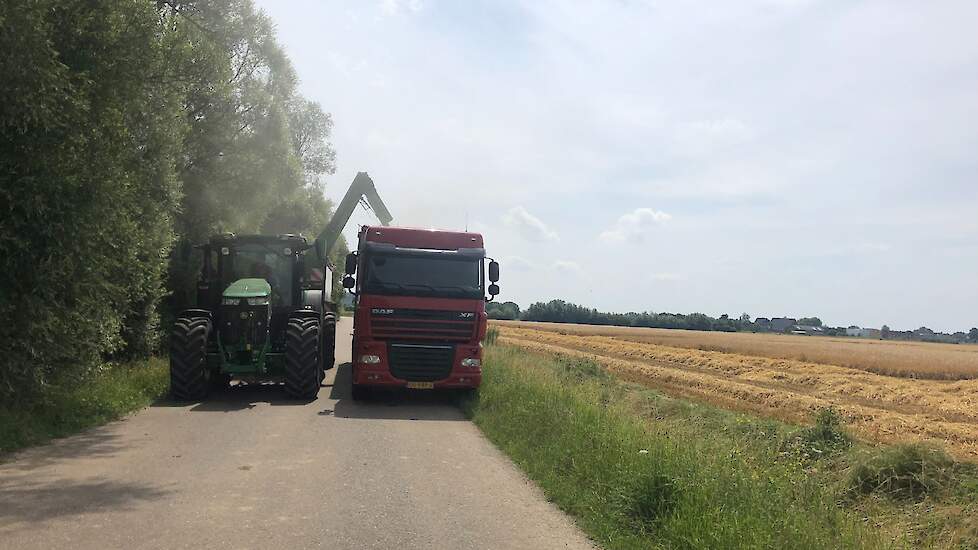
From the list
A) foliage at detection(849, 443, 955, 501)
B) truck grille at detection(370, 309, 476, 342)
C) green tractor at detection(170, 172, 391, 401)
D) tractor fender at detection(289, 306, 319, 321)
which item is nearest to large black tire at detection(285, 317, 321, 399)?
green tractor at detection(170, 172, 391, 401)

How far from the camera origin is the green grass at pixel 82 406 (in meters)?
9.43

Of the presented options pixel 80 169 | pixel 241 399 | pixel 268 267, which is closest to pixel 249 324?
pixel 241 399

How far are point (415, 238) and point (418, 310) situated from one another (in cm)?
149

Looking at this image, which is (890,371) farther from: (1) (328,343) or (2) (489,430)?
(2) (489,430)

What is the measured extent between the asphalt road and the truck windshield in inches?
122

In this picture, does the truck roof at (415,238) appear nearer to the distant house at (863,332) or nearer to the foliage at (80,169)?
the foliage at (80,169)

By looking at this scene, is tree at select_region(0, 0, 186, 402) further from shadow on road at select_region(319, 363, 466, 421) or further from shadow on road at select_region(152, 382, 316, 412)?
shadow on road at select_region(319, 363, 466, 421)

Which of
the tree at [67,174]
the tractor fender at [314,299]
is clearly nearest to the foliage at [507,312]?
the tractor fender at [314,299]

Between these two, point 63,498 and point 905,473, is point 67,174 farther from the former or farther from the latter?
point 905,473

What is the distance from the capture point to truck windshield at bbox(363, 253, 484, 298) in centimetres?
1447

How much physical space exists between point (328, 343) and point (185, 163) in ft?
20.3

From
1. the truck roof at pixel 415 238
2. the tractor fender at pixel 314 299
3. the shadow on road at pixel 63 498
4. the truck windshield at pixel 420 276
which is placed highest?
the truck roof at pixel 415 238

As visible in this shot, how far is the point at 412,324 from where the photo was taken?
1432 centimetres

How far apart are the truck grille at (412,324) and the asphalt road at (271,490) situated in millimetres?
2424
